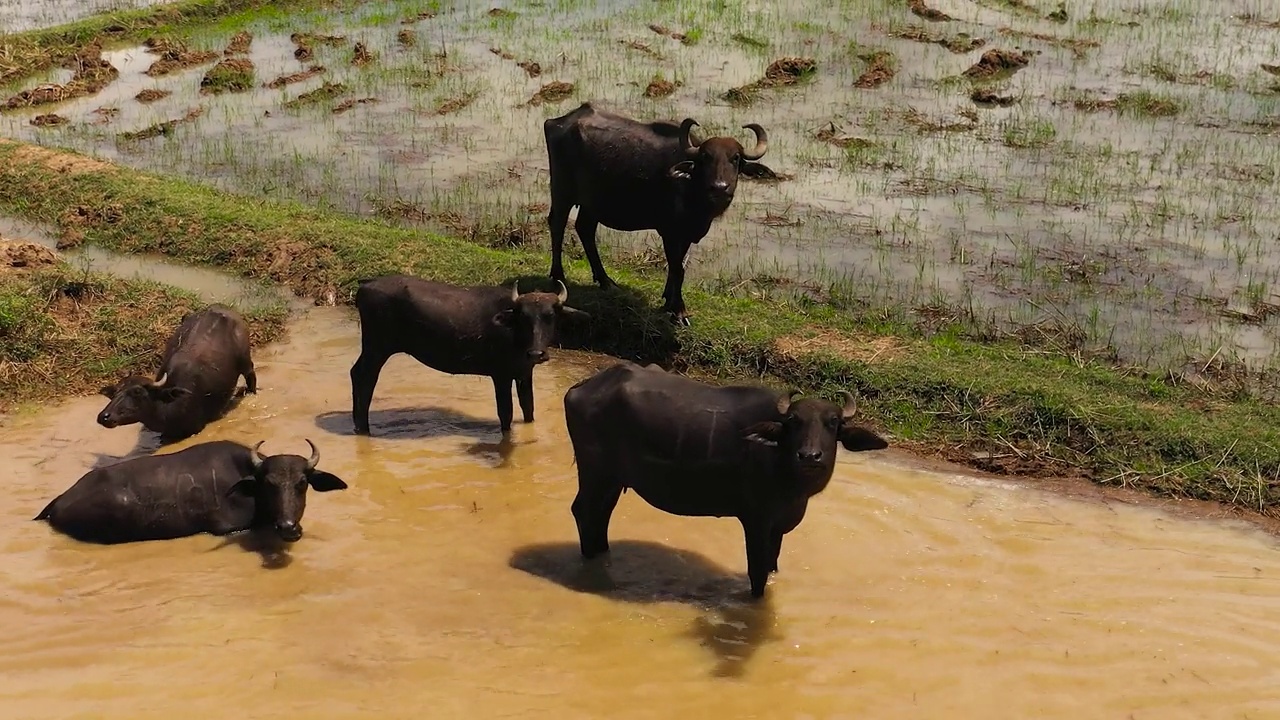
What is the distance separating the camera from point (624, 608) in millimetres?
5543

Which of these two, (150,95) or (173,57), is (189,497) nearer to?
(150,95)

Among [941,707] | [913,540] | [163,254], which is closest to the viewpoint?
[941,707]

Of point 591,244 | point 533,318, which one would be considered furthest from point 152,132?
point 533,318

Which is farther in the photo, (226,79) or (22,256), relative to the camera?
(226,79)

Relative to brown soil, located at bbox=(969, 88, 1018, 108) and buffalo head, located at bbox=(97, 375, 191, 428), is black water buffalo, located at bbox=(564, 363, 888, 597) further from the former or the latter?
brown soil, located at bbox=(969, 88, 1018, 108)

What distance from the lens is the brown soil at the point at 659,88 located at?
13368mm

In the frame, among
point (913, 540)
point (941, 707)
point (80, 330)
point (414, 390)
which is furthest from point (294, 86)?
point (941, 707)

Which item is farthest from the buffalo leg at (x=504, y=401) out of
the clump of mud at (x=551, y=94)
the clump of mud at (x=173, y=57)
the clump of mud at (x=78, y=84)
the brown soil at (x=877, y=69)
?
the clump of mud at (x=173, y=57)

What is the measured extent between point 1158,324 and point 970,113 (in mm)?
4572

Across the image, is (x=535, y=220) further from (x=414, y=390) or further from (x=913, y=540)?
(x=913, y=540)

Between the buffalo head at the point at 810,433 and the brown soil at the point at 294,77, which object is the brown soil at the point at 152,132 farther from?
the buffalo head at the point at 810,433

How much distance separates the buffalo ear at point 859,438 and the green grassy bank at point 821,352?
203 centimetres

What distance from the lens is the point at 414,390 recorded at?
7.93 meters

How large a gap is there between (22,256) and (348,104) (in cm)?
528
